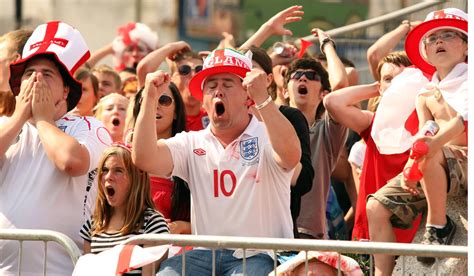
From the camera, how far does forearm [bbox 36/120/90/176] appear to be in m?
7.71

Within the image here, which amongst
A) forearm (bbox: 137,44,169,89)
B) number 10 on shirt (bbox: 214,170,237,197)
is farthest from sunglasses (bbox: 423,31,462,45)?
forearm (bbox: 137,44,169,89)

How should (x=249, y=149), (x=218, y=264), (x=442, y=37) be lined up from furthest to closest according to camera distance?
(x=442, y=37) < (x=249, y=149) < (x=218, y=264)

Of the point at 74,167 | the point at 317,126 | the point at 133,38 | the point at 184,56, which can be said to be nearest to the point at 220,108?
the point at 74,167

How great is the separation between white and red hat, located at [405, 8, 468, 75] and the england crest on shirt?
1.38m

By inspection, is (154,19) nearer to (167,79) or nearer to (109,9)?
(109,9)

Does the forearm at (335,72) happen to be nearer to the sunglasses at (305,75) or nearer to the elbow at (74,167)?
the sunglasses at (305,75)

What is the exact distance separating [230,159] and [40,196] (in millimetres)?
1091

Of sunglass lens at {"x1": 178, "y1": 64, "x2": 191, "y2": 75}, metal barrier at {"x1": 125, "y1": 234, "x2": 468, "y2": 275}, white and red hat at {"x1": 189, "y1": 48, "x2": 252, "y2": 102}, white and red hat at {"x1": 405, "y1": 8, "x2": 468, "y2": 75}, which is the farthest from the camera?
sunglass lens at {"x1": 178, "y1": 64, "x2": 191, "y2": 75}

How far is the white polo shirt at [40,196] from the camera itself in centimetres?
771

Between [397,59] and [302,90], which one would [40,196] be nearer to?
[302,90]

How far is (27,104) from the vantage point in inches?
309

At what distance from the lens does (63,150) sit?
7.71 metres

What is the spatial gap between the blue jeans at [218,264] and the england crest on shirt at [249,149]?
0.56 metres

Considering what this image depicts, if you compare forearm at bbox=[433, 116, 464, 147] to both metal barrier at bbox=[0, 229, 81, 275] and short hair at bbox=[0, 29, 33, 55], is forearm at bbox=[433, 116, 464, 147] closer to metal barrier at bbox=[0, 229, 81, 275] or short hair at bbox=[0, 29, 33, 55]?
metal barrier at bbox=[0, 229, 81, 275]
